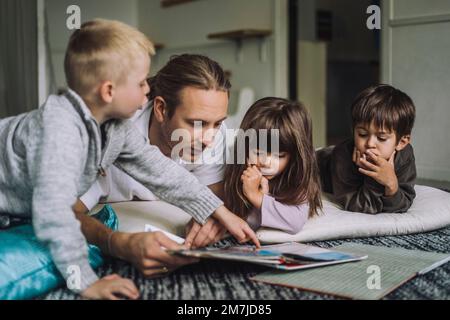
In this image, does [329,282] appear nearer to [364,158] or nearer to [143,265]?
[143,265]

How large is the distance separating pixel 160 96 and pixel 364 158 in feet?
1.92

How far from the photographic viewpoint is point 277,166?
4.66ft

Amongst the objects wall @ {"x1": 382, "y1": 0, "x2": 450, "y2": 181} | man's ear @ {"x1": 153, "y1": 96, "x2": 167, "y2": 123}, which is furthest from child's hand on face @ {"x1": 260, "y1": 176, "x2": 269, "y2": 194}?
wall @ {"x1": 382, "y1": 0, "x2": 450, "y2": 181}

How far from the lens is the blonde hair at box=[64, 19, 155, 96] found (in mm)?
990

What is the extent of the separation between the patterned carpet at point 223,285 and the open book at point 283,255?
5 cm

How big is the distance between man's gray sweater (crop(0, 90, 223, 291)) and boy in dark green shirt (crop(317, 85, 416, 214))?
1.74 feet

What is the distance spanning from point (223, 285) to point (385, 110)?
75cm

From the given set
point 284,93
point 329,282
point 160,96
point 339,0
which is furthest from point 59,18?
point 329,282

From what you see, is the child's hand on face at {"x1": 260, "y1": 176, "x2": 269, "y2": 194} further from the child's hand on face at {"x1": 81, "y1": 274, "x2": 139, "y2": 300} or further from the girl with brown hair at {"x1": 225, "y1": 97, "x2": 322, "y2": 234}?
the child's hand on face at {"x1": 81, "y1": 274, "x2": 139, "y2": 300}

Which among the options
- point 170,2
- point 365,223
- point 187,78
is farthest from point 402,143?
point 170,2

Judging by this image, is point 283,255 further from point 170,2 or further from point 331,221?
point 170,2

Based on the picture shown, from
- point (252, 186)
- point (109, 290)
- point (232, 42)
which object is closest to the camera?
point (109, 290)

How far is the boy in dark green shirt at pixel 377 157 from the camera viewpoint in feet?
4.95
